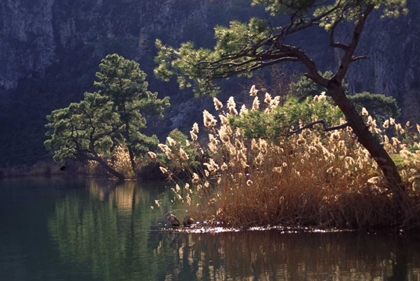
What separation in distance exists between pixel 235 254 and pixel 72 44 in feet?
196

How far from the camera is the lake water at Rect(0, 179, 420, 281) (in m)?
9.09

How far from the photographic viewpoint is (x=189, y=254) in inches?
417

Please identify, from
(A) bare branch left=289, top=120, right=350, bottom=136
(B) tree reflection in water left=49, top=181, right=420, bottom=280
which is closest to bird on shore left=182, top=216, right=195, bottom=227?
(B) tree reflection in water left=49, top=181, right=420, bottom=280

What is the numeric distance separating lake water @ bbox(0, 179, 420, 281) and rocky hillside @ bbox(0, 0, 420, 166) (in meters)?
36.8

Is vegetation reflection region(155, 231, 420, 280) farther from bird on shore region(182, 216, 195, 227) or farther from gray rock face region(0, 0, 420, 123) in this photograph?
gray rock face region(0, 0, 420, 123)

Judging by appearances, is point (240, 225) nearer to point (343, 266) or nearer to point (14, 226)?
point (343, 266)

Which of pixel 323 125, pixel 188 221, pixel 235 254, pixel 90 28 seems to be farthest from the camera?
pixel 90 28

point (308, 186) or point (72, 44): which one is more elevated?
point (72, 44)

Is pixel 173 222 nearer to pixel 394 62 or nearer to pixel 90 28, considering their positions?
pixel 394 62

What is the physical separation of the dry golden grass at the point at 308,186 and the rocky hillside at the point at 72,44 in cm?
3737

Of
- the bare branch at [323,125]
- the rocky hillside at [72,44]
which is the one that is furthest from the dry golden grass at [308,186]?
the rocky hillside at [72,44]

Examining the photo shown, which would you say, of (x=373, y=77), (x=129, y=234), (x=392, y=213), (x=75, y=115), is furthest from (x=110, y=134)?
(x=392, y=213)

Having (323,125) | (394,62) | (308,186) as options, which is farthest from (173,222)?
(394,62)

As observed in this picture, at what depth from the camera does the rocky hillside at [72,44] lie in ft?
181
